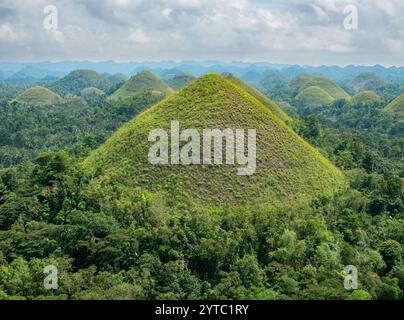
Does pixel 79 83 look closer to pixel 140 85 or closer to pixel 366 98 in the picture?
pixel 140 85

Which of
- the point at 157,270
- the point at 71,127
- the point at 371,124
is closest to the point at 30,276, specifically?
the point at 157,270

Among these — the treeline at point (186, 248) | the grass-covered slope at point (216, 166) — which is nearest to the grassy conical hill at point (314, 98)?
the grass-covered slope at point (216, 166)

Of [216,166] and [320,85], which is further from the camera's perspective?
[320,85]

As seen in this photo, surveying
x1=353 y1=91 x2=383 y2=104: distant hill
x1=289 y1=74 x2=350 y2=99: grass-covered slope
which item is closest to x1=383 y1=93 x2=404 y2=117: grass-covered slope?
x1=353 y1=91 x2=383 y2=104: distant hill

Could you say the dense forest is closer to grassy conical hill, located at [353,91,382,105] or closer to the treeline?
the treeline

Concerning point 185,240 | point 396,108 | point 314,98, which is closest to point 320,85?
point 314,98
